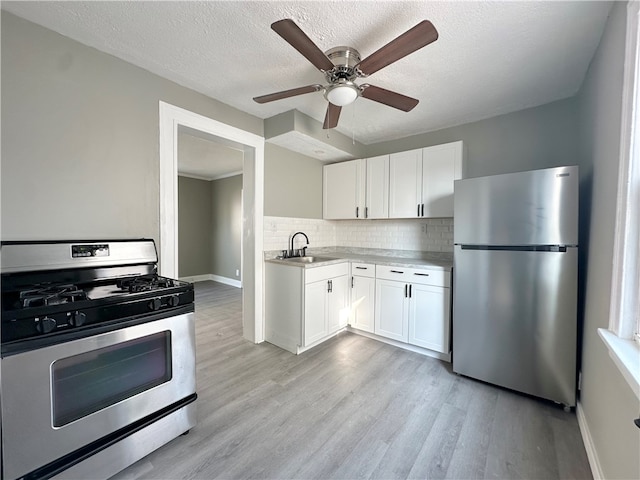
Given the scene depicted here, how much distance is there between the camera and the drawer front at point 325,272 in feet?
8.86

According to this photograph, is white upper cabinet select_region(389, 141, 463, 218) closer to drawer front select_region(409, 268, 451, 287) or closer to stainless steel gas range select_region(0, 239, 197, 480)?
drawer front select_region(409, 268, 451, 287)

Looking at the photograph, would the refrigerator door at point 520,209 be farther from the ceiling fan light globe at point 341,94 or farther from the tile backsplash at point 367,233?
the ceiling fan light globe at point 341,94

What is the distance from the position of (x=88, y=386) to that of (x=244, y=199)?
2062mm

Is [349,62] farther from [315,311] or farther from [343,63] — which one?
[315,311]

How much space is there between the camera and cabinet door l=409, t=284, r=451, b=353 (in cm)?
251

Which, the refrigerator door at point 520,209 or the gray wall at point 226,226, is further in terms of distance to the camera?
the gray wall at point 226,226

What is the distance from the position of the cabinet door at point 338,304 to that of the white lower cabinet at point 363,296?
83 millimetres

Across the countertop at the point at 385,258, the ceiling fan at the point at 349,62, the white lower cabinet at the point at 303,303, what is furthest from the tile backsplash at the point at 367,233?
the ceiling fan at the point at 349,62

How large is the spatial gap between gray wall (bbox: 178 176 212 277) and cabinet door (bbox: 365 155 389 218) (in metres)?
4.47

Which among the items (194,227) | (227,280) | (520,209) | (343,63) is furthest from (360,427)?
(194,227)

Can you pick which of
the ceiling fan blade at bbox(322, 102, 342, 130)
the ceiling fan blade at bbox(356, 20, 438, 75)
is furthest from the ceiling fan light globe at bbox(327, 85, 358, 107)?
the ceiling fan blade at bbox(322, 102, 342, 130)

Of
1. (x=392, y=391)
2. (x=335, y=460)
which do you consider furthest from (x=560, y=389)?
(x=335, y=460)

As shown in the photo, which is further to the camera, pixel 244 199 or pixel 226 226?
pixel 226 226

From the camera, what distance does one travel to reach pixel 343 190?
11.8 ft
